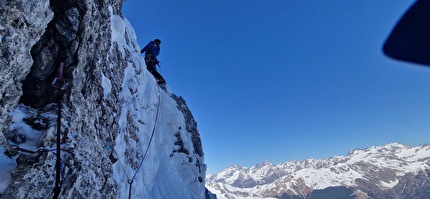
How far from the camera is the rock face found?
622 centimetres

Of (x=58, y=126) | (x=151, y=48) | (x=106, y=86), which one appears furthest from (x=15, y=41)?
(x=151, y=48)

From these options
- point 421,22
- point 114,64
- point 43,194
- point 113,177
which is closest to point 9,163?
point 43,194

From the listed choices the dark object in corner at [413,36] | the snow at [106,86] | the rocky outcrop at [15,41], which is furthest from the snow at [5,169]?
the dark object in corner at [413,36]

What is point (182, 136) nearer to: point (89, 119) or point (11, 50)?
point (89, 119)

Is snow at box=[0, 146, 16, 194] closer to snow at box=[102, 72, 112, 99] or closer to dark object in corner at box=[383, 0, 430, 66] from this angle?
snow at box=[102, 72, 112, 99]

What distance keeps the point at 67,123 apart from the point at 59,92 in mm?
925

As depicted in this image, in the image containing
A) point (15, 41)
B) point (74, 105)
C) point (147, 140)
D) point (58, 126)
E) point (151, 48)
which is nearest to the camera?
point (15, 41)

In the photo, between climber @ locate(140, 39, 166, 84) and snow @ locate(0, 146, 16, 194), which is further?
climber @ locate(140, 39, 166, 84)

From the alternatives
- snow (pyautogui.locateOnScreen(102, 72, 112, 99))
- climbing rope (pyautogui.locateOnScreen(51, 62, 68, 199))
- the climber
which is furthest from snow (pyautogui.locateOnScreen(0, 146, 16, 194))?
the climber

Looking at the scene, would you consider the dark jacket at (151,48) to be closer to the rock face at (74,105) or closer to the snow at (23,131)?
the rock face at (74,105)

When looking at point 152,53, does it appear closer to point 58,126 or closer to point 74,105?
point 74,105

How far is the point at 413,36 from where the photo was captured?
680 cm

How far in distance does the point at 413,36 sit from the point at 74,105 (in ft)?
29.4

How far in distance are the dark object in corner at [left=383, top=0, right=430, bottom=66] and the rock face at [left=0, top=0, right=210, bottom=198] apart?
320 inches
